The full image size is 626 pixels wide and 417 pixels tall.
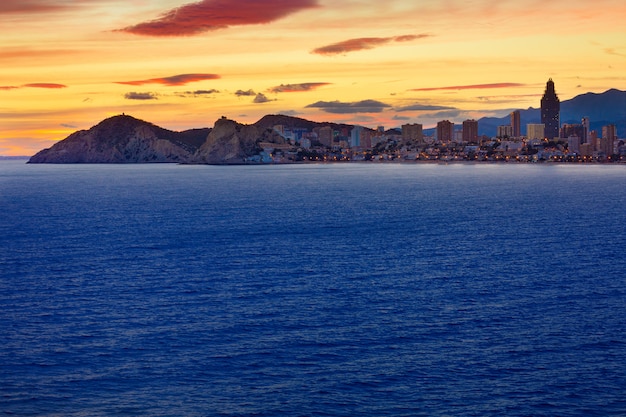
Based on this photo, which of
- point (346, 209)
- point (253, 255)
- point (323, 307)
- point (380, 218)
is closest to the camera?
point (323, 307)

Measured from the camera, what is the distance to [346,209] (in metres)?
120

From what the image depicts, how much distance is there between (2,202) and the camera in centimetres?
14738

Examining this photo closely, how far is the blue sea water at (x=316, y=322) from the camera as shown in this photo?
3212cm

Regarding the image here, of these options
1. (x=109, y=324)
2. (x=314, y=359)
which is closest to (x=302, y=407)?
(x=314, y=359)

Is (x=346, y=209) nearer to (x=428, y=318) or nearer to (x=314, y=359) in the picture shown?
(x=428, y=318)

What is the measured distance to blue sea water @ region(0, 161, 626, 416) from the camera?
105ft

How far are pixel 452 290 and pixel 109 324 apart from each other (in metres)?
23.6

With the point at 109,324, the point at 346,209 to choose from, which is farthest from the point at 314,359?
the point at 346,209

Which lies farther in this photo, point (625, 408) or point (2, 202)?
point (2, 202)

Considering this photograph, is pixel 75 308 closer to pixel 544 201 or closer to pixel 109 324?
pixel 109 324

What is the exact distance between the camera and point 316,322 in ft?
142

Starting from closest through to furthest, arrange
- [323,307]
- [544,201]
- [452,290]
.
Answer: [323,307] < [452,290] < [544,201]

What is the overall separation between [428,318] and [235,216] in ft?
221

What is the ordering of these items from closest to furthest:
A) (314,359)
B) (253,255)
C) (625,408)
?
(625,408) < (314,359) < (253,255)
